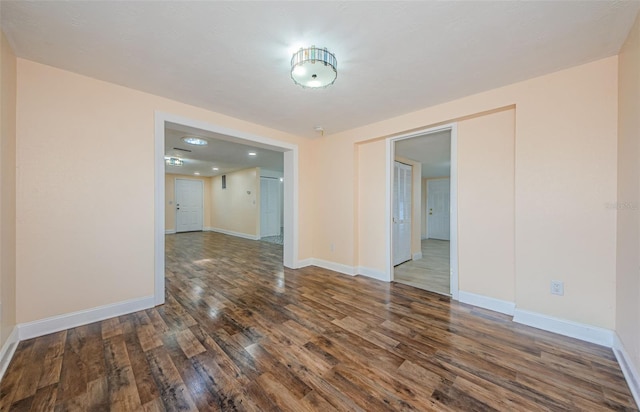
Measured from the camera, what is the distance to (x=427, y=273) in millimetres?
3912

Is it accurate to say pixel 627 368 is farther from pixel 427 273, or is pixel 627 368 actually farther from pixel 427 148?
pixel 427 148

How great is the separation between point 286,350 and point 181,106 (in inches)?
112

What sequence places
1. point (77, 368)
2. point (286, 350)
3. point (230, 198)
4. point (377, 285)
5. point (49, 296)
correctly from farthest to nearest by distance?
1. point (230, 198)
2. point (377, 285)
3. point (49, 296)
4. point (286, 350)
5. point (77, 368)

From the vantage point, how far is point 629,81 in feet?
5.32

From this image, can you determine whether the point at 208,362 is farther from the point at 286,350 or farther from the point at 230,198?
the point at 230,198

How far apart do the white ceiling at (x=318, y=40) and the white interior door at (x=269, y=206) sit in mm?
5583

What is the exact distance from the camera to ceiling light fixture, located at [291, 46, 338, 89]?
1700 millimetres

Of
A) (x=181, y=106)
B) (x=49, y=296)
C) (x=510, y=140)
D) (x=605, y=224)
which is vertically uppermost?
(x=181, y=106)

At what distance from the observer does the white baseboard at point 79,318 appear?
6.34 feet

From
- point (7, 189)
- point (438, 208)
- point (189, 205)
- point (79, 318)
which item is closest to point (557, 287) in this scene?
point (79, 318)

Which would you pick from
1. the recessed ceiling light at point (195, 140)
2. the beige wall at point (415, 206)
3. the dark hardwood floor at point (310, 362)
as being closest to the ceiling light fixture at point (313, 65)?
the dark hardwood floor at point (310, 362)

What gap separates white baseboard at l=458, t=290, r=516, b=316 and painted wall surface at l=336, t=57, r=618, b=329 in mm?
167

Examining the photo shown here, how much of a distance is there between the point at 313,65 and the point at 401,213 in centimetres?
339

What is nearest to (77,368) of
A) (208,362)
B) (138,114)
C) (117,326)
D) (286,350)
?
(117,326)
